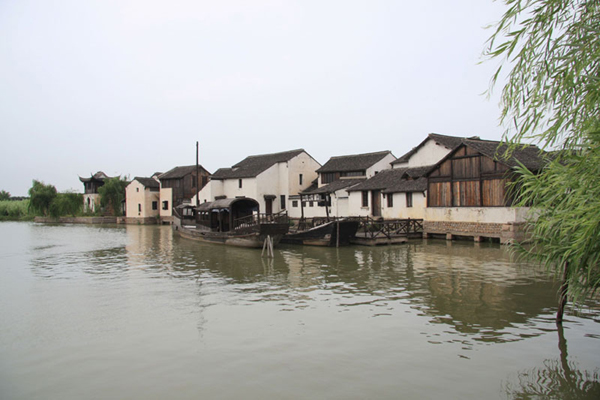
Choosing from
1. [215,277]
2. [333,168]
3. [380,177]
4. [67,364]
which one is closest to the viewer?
[67,364]

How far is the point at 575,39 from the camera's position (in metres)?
5.48

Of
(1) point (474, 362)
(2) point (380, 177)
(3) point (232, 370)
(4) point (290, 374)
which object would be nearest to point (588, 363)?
(1) point (474, 362)

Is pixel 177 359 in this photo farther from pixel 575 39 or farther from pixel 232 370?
pixel 575 39

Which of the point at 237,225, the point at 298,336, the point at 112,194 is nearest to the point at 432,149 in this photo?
the point at 237,225

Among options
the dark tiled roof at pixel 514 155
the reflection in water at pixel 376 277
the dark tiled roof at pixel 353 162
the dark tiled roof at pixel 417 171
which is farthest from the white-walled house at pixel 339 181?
the reflection in water at pixel 376 277

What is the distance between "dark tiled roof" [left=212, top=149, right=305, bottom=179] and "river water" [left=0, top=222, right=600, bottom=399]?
28.1 m

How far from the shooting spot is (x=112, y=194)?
201 ft

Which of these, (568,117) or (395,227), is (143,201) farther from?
(568,117)

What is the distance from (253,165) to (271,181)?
12.9ft

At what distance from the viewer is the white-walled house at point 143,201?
53625mm

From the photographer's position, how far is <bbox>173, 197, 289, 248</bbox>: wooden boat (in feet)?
71.5

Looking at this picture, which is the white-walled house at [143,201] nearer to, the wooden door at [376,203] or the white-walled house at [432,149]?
the wooden door at [376,203]

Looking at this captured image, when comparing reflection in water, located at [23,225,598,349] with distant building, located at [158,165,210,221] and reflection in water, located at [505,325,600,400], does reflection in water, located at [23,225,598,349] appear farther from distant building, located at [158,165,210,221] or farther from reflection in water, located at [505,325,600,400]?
distant building, located at [158,165,210,221]

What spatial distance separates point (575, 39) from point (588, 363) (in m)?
4.70
